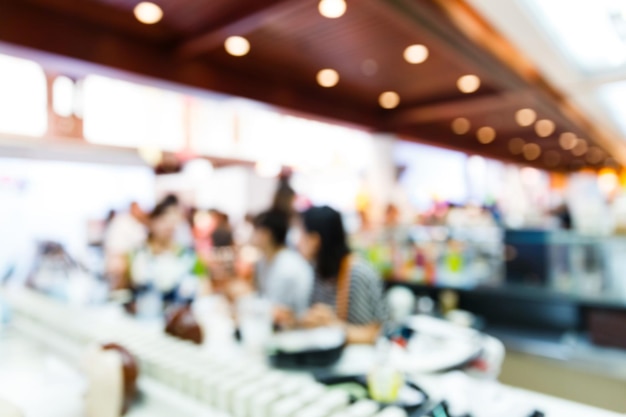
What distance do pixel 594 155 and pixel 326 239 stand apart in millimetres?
10165

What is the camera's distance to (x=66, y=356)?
202 cm

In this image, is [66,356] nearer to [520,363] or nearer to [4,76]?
[4,76]

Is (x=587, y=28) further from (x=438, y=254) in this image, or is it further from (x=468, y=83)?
(x=438, y=254)

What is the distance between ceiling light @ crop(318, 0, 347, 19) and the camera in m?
2.50

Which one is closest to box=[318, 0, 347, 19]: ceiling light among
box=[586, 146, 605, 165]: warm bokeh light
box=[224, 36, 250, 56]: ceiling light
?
box=[224, 36, 250, 56]: ceiling light

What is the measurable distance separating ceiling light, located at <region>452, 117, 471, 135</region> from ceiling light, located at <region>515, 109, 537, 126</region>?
61 centimetres

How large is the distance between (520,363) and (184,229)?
2946 millimetres

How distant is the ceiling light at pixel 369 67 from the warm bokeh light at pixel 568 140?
15.7 ft

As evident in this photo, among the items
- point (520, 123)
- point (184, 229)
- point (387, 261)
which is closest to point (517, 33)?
point (387, 261)

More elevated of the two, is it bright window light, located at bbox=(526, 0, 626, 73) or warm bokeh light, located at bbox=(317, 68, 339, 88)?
bright window light, located at bbox=(526, 0, 626, 73)

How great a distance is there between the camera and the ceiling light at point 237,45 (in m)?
3.02

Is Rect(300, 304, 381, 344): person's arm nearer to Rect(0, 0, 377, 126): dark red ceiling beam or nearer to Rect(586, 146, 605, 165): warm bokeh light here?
Rect(0, 0, 377, 126): dark red ceiling beam

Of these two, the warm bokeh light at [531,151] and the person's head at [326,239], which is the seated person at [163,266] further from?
the warm bokeh light at [531,151]

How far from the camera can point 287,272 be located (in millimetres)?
2641
